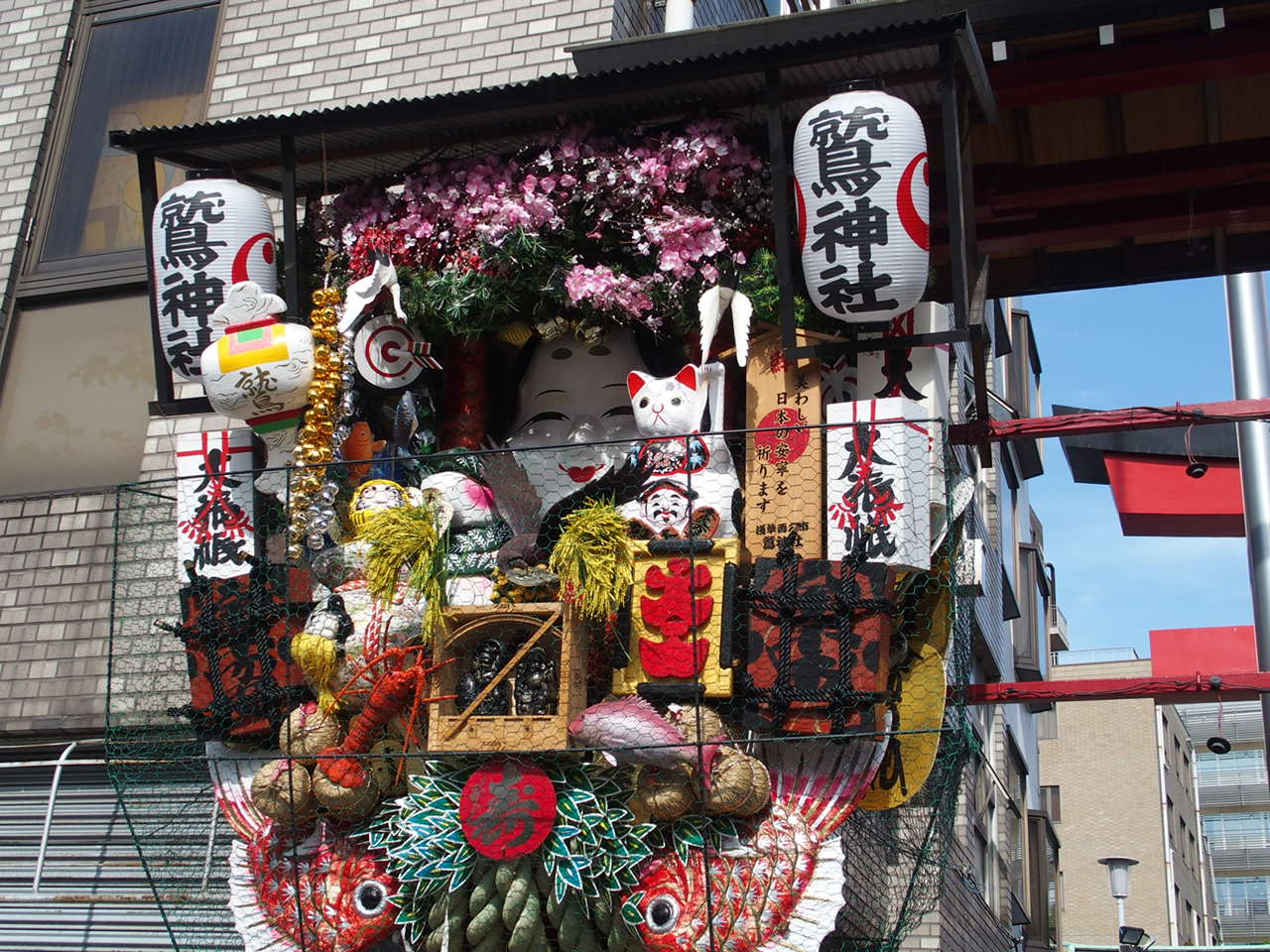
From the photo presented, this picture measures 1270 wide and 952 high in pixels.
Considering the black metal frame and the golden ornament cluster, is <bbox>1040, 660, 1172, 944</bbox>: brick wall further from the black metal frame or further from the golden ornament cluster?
the golden ornament cluster

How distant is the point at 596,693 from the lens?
9.37m

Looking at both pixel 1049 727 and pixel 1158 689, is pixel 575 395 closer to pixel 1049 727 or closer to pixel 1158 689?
pixel 1158 689

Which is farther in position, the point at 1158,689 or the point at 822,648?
the point at 1158,689

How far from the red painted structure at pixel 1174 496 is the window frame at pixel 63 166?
8590 millimetres

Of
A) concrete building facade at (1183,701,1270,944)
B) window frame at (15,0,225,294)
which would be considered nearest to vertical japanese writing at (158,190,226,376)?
window frame at (15,0,225,294)

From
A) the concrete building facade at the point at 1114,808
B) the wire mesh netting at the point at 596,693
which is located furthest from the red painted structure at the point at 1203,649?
the concrete building facade at the point at 1114,808

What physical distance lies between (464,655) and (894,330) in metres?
3.07

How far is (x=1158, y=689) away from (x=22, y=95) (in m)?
10.4

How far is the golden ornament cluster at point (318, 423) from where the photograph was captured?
9.91 m

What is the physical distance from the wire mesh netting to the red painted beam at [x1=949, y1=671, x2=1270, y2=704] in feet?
1.51

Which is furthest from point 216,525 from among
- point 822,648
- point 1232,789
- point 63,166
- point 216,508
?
point 1232,789

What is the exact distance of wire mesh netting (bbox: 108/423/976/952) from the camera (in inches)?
345

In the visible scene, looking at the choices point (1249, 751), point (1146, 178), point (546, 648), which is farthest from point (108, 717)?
point (1249, 751)

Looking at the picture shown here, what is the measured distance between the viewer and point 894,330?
31.3ft
